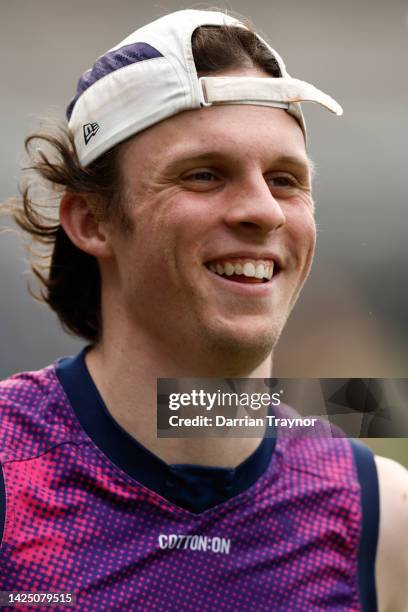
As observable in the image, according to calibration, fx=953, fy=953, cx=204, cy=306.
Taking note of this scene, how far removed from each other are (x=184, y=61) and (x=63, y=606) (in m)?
1.18

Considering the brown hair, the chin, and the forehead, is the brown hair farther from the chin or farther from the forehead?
the chin

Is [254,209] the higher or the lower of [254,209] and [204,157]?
the lower

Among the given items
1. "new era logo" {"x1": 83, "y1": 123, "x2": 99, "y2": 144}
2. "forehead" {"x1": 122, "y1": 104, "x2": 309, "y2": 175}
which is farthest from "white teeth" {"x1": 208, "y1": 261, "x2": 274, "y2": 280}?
"new era logo" {"x1": 83, "y1": 123, "x2": 99, "y2": 144}

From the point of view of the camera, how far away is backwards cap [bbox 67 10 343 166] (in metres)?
2.07

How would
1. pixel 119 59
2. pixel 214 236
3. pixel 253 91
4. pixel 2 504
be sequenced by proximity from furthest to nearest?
pixel 119 59 → pixel 253 91 → pixel 214 236 → pixel 2 504

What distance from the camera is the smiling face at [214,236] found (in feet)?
6.52

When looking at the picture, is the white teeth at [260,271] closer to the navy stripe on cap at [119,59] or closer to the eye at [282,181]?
the eye at [282,181]

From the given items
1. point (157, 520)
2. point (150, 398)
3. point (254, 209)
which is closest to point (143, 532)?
point (157, 520)

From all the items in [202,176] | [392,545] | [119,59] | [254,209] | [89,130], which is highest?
[119,59]

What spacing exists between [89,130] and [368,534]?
3.65ft

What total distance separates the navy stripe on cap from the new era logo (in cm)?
10

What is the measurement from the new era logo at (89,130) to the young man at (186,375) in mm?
13

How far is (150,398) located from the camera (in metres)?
2.06

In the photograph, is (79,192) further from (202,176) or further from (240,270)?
(240,270)
